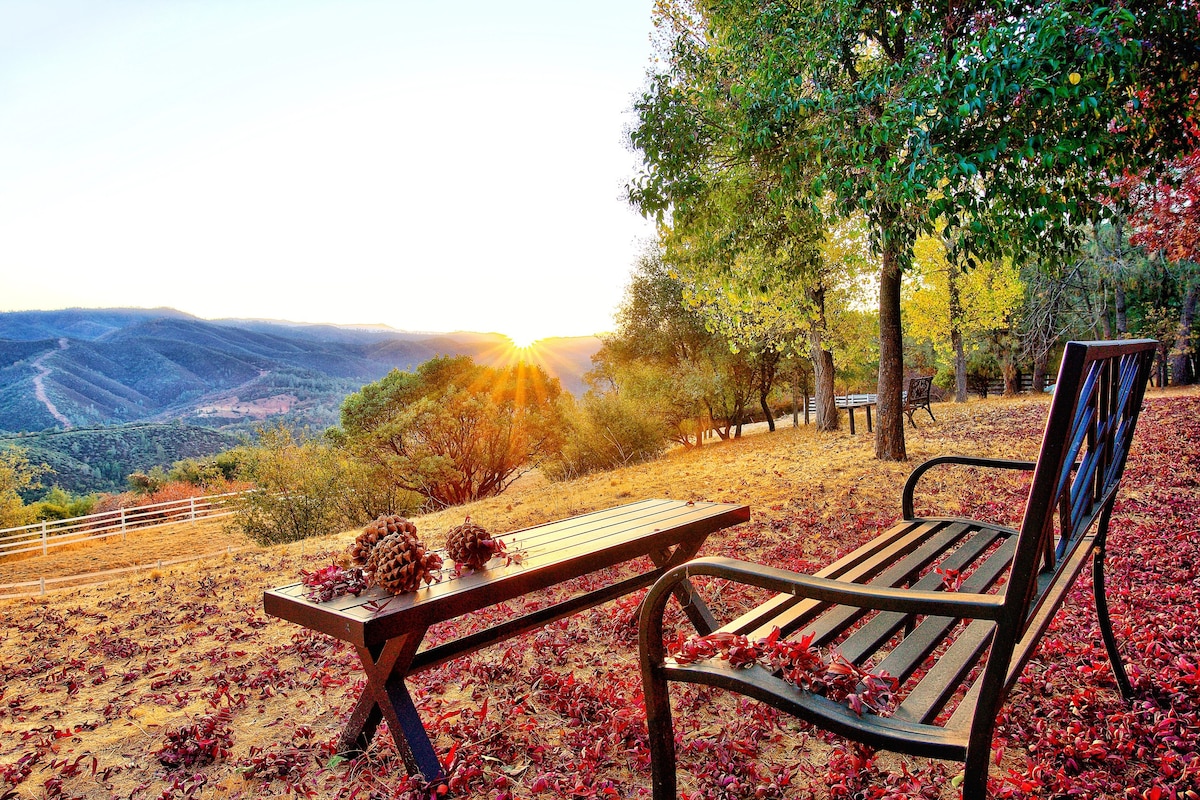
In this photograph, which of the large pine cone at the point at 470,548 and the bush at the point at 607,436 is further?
the bush at the point at 607,436

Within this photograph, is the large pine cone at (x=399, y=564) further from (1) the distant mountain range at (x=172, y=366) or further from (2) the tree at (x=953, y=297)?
(1) the distant mountain range at (x=172, y=366)

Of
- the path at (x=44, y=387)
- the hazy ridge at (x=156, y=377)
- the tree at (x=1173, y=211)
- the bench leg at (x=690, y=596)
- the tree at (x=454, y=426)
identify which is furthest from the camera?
the path at (x=44, y=387)

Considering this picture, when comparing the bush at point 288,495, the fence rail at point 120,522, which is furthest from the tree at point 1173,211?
the fence rail at point 120,522

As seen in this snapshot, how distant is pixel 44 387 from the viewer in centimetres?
6888

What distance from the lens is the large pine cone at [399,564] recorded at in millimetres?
2184

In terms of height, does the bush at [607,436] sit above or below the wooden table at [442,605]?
below

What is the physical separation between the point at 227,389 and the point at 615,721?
87.1 m

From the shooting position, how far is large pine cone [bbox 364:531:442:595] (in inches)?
86.0

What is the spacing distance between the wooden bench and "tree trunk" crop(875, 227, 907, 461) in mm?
6374

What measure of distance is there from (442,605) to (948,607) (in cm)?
154

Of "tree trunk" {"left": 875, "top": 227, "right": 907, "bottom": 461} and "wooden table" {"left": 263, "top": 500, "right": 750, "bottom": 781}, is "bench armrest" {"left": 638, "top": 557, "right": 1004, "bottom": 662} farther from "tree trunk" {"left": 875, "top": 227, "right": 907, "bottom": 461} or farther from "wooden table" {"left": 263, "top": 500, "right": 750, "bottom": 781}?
"tree trunk" {"left": 875, "top": 227, "right": 907, "bottom": 461}

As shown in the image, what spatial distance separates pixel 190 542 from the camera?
18438 mm

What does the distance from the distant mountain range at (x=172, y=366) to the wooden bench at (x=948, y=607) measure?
57291 millimetres

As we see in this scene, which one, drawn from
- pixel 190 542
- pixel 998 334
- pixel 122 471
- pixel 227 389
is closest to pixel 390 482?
pixel 190 542
